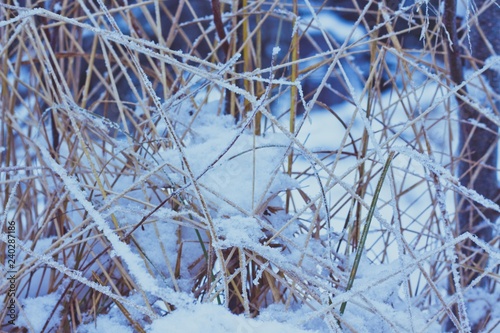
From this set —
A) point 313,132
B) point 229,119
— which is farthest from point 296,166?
point 229,119

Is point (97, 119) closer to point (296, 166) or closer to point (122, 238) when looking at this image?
point (122, 238)

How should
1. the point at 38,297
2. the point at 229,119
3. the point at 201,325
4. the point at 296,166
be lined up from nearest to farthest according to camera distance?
1. the point at 201,325
2. the point at 38,297
3. the point at 229,119
4. the point at 296,166

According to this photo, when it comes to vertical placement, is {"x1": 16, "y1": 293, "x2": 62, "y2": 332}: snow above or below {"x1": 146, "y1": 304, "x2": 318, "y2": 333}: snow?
below

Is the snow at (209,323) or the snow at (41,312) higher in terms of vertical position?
the snow at (209,323)

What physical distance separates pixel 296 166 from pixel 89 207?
1287 mm

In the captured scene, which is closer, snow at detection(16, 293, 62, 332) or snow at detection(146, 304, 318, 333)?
snow at detection(146, 304, 318, 333)

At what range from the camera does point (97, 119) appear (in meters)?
0.90

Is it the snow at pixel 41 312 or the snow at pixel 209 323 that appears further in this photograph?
the snow at pixel 41 312

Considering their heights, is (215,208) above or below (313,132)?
above

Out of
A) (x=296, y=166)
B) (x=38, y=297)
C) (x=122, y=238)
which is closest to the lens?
(x=122, y=238)

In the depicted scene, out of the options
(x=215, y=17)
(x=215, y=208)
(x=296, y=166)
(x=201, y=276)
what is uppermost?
(x=215, y=17)

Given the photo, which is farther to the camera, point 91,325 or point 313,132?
point 313,132

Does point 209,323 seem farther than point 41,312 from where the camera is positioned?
No

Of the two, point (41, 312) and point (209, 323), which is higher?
point (209, 323)
